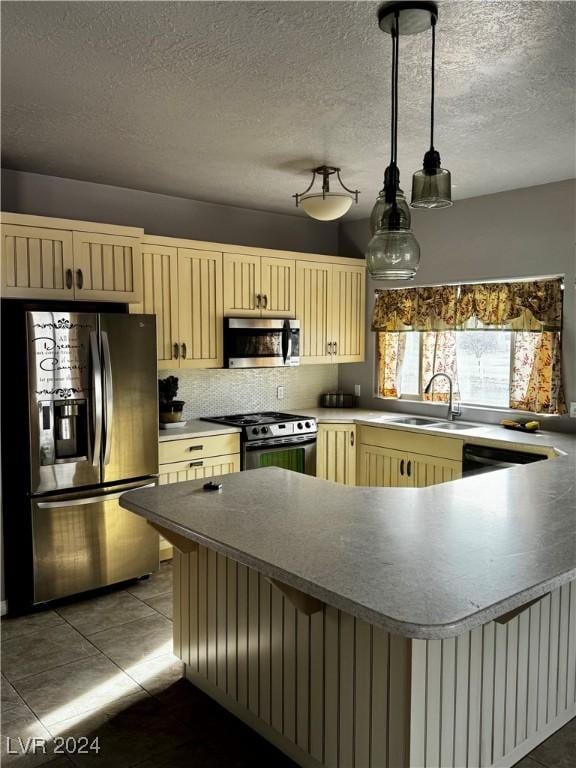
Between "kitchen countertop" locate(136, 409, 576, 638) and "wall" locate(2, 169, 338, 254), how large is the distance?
2.47 metres

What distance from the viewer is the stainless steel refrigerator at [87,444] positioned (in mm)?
3619

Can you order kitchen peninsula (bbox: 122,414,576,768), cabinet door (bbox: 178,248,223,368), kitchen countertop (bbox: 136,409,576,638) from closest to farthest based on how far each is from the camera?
kitchen countertop (bbox: 136,409,576,638), kitchen peninsula (bbox: 122,414,576,768), cabinet door (bbox: 178,248,223,368)

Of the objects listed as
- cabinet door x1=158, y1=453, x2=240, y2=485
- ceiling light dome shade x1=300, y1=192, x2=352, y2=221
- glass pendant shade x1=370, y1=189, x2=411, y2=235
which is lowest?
cabinet door x1=158, y1=453, x2=240, y2=485

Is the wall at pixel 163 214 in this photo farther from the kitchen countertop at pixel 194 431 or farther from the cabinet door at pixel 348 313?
the kitchen countertop at pixel 194 431

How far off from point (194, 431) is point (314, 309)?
161 centimetres

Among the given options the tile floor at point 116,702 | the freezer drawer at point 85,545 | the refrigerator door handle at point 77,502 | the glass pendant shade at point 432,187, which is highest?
the glass pendant shade at point 432,187

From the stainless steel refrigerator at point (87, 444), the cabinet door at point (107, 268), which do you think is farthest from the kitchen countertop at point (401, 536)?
the cabinet door at point (107, 268)

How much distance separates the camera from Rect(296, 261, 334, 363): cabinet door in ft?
17.5

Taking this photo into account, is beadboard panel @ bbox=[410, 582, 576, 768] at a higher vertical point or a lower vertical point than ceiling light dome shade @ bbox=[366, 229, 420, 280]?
lower

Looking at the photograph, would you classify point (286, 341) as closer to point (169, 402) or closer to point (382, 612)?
point (169, 402)

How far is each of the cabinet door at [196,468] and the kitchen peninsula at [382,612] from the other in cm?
149

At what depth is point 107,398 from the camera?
384cm

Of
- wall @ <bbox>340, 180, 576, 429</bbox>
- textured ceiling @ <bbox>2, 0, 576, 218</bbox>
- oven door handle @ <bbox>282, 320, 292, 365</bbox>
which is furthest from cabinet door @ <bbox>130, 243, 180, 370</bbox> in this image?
wall @ <bbox>340, 180, 576, 429</bbox>

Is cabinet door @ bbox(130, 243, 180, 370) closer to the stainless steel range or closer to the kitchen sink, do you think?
the stainless steel range
